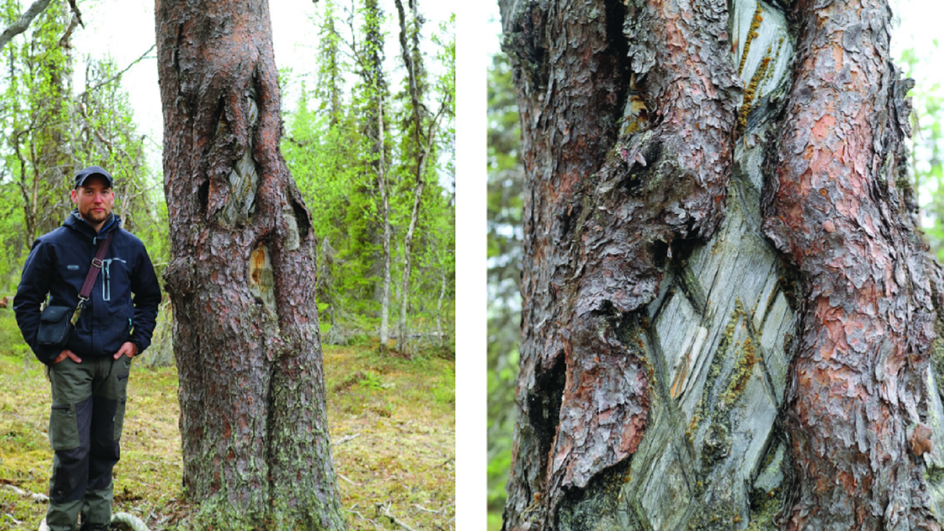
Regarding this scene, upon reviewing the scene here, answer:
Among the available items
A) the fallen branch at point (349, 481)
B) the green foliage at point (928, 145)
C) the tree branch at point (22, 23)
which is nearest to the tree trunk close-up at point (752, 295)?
the green foliage at point (928, 145)

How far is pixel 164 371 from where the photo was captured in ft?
6.51

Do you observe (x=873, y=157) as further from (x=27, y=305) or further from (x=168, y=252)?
(x=27, y=305)

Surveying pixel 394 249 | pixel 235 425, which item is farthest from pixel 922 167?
pixel 235 425

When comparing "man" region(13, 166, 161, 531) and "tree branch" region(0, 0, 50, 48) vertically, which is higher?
"tree branch" region(0, 0, 50, 48)

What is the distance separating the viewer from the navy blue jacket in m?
1.81

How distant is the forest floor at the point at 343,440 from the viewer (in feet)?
5.94

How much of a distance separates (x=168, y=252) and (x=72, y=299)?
0.30 m

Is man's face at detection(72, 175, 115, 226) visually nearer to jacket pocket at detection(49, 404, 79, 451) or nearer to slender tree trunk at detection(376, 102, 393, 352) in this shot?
jacket pocket at detection(49, 404, 79, 451)

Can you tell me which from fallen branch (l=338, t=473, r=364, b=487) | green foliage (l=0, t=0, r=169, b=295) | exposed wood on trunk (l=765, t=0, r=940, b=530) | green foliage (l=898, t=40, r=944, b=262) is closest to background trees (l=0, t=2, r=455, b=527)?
green foliage (l=0, t=0, r=169, b=295)

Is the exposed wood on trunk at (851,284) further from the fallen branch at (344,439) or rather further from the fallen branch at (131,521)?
the fallen branch at (131,521)

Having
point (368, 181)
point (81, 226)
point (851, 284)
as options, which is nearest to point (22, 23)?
point (81, 226)

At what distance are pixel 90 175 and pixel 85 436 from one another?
81cm

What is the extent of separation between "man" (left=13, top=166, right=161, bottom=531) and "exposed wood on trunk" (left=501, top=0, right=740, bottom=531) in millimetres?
1351

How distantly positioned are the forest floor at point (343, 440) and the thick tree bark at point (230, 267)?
102 millimetres
